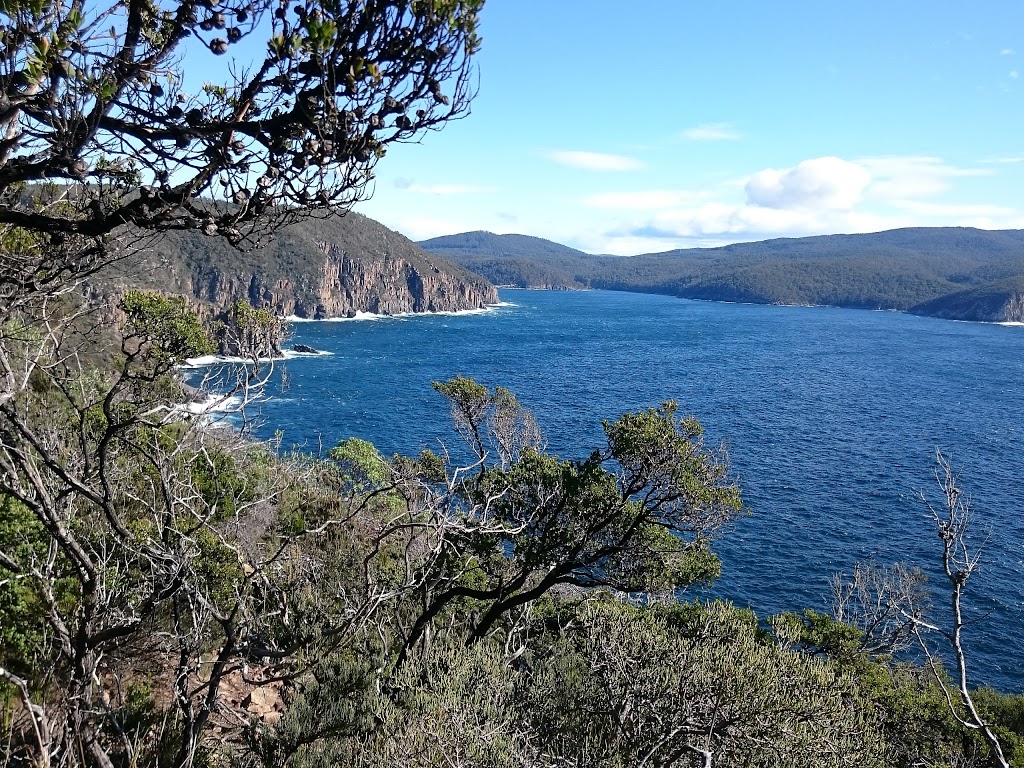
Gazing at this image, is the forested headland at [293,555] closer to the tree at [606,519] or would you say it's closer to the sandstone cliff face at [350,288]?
the tree at [606,519]

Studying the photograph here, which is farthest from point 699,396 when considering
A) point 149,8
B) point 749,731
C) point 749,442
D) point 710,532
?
point 149,8

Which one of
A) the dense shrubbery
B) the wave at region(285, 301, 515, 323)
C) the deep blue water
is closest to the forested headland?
the dense shrubbery

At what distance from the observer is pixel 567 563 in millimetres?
13375

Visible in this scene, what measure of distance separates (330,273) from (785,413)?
348ft

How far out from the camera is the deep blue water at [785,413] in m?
33.2

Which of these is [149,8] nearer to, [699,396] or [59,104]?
[59,104]

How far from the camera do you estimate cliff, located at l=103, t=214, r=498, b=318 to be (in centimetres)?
11462

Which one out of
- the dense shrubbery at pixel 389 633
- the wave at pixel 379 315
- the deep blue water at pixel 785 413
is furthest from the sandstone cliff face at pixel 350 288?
the dense shrubbery at pixel 389 633

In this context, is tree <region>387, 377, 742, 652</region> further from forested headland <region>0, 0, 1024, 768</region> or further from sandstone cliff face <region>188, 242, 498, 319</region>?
sandstone cliff face <region>188, 242, 498, 319</region>

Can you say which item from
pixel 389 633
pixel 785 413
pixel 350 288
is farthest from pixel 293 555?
pixel 350 288

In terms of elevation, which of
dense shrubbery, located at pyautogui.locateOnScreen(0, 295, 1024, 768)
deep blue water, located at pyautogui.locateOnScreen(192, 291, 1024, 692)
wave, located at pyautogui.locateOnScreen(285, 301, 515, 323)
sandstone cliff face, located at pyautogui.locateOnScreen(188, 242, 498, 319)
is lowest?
deep blue water, located at pyautogui.locateOnScreen(192, 291, 1024, 692)

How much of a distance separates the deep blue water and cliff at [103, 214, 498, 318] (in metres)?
11.2

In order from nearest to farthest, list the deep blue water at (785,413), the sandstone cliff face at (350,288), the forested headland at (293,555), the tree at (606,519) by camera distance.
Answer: the forested headland at (293,555)
the tree at (606,519)
the deep blue water at (785,413)
the sandstone cliff face at (350,288)

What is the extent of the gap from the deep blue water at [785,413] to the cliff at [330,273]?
36.8 feet
